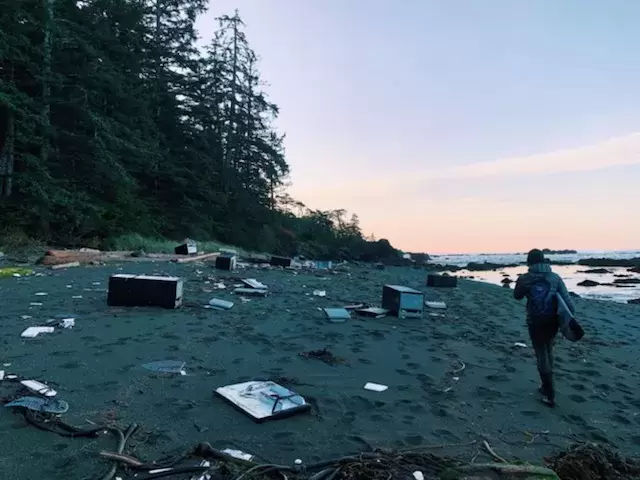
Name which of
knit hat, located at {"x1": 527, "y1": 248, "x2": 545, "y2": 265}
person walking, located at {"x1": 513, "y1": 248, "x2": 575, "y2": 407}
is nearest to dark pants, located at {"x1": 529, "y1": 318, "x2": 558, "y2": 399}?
person walking, located at {"x1": 513, "y1": 248, "x2": 575, "y2": 407}

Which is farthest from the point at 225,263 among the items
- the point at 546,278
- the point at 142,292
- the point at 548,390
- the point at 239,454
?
the point at 239,454

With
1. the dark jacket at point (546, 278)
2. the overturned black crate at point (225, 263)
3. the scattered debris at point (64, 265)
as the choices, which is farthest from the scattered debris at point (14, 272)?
the dark jacket at point (546, 278)

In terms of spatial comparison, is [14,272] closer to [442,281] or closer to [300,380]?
[300,380]

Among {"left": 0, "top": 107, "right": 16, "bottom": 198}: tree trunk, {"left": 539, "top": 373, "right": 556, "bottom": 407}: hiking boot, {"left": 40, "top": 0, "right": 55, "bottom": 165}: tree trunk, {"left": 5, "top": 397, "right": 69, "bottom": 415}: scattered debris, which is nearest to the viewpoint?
{"left": 5, "top": 397, "right": 69, "bottom": 415}: scattered debris

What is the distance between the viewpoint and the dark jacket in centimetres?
502

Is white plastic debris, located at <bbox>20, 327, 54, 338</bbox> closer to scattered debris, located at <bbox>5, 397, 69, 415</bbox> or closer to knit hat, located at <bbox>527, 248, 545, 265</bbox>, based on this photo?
scattered debris, located at <bbox>5, 397, 69, 415</bbox>

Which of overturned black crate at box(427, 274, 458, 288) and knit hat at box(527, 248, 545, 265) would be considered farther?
overturned black crate at box(427, 274, 458, 288)

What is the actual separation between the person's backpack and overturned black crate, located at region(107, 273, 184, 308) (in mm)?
5885

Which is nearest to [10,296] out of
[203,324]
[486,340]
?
[203,324]

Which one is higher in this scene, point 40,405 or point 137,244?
point 137,244

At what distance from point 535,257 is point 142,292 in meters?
6.47

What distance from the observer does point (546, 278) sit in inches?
200

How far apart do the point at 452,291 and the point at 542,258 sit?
9662 millimetres

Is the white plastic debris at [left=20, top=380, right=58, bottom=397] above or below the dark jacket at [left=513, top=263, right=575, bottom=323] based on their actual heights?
below
